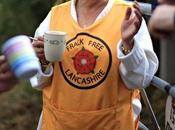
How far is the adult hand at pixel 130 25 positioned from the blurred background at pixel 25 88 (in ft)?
5.03

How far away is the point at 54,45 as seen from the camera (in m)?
2.31

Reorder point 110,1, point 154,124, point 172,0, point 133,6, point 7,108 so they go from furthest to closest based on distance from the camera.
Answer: point 7,108, point 154,124, point 110,1, point 133,6, point 172,0

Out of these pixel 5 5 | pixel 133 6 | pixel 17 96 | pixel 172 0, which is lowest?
pixel 17 96

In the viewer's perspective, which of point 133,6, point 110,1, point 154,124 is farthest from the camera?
point 154,124

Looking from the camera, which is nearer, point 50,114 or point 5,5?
point 50,114

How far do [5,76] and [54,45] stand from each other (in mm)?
437

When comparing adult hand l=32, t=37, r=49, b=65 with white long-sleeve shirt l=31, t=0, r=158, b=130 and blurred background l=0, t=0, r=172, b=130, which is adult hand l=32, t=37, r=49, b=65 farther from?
blurred background l=0, t=0, r=172, b=130

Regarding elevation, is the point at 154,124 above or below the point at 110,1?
below

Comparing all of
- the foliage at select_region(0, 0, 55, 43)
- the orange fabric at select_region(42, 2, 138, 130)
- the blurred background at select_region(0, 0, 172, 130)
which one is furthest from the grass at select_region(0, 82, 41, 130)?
the orange fabric at select_region(42, 2, 138, 130)

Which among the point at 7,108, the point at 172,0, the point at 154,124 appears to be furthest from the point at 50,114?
the point at 7,108

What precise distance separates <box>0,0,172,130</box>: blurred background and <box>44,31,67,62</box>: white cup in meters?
1.46

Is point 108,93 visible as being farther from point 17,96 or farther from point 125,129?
point 17,96

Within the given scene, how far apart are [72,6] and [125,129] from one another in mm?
601

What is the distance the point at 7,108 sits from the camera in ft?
19.2
